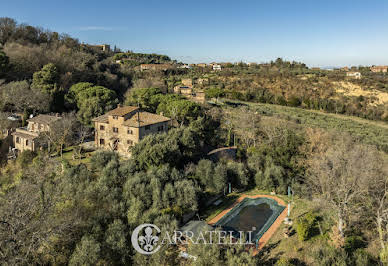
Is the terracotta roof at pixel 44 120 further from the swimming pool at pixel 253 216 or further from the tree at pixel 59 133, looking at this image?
the swimming pool at pixel 253 216

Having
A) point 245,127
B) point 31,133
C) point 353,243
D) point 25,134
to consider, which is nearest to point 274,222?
point 353,243

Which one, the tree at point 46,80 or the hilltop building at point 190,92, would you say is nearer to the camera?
the tree at point 46,80

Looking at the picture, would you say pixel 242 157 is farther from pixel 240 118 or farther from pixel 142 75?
pixel 142 75

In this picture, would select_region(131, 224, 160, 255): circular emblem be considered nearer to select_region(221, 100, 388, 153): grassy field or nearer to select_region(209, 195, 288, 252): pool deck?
select_region(209, 195, 288, 252): pool deck

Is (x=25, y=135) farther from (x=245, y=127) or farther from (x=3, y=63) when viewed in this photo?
(x=245, y=127)

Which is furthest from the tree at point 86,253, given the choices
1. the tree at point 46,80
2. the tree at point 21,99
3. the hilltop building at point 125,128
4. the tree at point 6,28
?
the tree at point 6,28

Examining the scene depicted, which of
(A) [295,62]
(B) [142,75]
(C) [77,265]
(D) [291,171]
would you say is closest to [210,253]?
(C) [77,265]

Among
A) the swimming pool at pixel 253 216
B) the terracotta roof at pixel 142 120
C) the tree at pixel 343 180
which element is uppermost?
the terracotta roof at pixel 142 120
